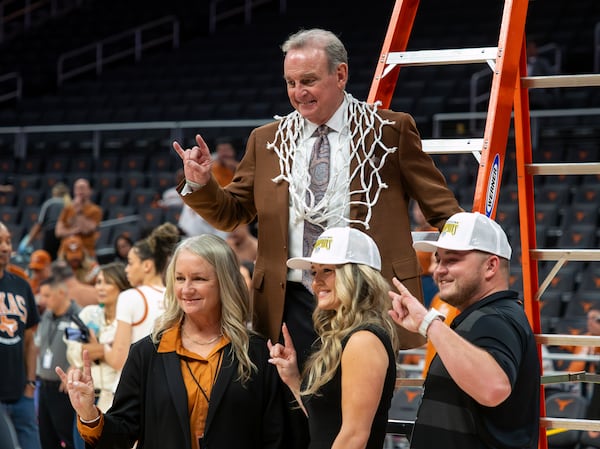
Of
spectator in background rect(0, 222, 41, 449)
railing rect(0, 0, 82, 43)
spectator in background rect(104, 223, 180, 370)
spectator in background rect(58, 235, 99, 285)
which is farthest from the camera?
railing rect(0, 0, 82, 43)

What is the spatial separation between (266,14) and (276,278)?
55.7ft

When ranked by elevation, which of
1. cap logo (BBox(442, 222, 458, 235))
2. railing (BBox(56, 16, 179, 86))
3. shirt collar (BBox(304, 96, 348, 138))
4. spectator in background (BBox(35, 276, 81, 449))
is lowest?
spectator in background (BBox(35, 276, 81, 449))

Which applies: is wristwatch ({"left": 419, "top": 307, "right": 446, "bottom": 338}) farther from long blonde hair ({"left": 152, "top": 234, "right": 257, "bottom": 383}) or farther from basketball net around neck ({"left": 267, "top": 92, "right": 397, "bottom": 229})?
long blonde hair ({"left": 152, "top": 234, "right": 257, "bottom": 383})

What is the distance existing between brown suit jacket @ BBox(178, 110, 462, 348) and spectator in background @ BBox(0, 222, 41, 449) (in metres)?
3.35

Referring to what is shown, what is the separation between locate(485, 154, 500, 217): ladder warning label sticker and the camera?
13.2ft

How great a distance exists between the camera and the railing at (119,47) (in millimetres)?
19297

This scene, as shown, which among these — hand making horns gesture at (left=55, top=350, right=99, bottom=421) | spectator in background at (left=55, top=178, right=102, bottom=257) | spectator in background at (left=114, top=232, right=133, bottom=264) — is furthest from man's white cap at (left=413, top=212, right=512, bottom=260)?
spectator in background at (left=55, top=178, right=102, bottom=257)

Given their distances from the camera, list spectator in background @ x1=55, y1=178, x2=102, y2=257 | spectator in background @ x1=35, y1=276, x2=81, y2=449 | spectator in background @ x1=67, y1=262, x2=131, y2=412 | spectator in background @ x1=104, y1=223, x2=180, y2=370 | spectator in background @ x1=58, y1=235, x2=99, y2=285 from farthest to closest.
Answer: spectator in background @ x1=55, y1=178, x2=102, y2=257 → spectator in background @ x1=58, y1=235, x2=99, y2=285 → spectator in background @ x1=35, y1=276, x2=81, y2=449 → spectator in background @ x1=67, y1=262, x2=131, y2=412 → spectator in background @ x1=104, y1=223, x2=180, y2=370

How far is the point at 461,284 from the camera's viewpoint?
343cm

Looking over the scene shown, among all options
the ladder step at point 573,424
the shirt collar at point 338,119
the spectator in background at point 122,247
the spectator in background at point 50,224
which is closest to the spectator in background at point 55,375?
the spectator in background at point 122,247

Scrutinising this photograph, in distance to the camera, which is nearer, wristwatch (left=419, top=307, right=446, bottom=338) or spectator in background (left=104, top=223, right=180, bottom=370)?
wristwatch (left=419, top=307, right=446, bottom=338)

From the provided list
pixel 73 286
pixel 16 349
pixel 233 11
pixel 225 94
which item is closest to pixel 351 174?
pixel 16 349

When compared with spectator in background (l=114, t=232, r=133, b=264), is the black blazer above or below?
below

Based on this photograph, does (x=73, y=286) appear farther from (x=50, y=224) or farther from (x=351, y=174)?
(x=351, y=174)
